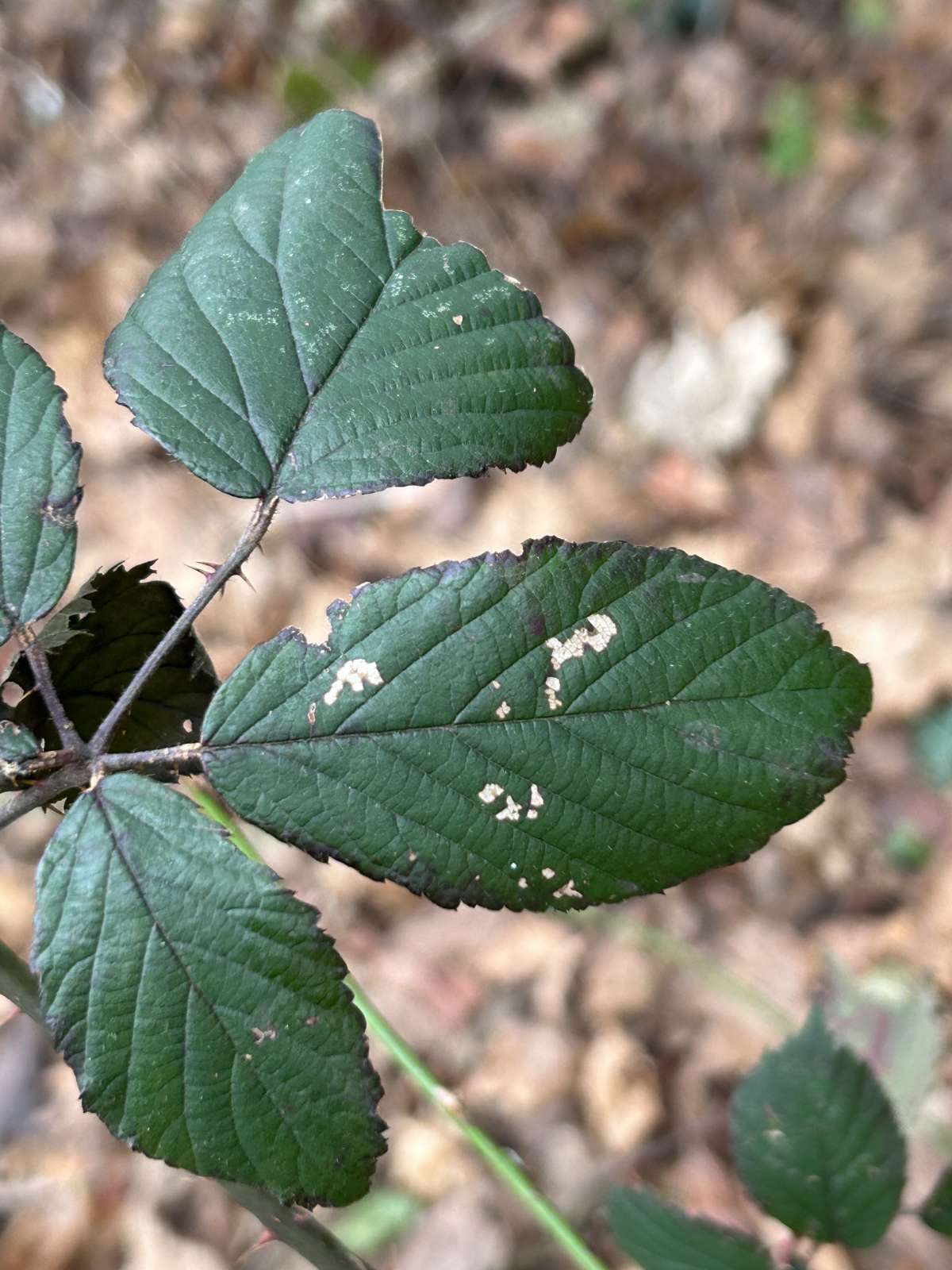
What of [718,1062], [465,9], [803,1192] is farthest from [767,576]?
[465,9]

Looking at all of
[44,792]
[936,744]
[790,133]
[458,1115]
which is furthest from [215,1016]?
[790,133]

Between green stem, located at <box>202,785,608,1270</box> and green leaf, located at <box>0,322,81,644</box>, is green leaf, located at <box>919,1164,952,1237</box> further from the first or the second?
green leaf, located at <box>0,322,81,644</box>

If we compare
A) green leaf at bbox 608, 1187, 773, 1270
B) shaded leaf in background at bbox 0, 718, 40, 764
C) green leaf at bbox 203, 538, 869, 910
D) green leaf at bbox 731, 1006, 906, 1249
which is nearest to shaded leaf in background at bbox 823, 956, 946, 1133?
green leaf at bbox 731, 1006, 906, 1249

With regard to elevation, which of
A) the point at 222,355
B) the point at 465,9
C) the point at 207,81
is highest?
the point at 465,9

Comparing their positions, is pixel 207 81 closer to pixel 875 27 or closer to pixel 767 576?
pixel 875 27

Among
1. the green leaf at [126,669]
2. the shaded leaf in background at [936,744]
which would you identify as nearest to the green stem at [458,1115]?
the green leaf at [126,669]

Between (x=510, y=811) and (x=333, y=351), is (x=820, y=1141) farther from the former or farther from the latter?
(x=333, y=351)
